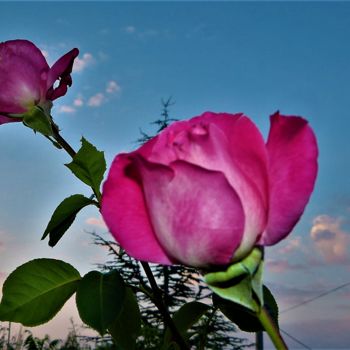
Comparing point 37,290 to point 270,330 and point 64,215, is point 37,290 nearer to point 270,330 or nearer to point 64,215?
point 64,215

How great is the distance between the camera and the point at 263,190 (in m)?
0.38

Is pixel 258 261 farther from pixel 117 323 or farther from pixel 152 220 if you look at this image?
pixel 117 323

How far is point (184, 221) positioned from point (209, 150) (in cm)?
5

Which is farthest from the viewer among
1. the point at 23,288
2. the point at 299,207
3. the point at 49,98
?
the point at 49,98

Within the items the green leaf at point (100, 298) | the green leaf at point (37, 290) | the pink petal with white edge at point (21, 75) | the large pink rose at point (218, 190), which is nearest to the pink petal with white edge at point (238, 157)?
the large pink rose at point (218, 190)

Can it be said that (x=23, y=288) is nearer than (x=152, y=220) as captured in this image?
No

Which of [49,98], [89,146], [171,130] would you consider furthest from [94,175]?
[171,130]

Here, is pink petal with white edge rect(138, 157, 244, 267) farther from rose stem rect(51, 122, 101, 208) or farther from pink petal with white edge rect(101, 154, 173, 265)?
rose stem rect(51, 122, 101, 208)

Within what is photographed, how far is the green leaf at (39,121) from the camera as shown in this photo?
2.50 feet

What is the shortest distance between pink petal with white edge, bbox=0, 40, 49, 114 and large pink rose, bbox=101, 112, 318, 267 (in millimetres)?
421

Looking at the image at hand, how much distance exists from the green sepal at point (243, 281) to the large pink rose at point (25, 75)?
18.6 inches

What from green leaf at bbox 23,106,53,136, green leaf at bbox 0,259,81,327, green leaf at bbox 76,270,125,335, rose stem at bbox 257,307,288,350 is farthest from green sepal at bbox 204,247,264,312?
green leaf at bbox 23,106,53,136

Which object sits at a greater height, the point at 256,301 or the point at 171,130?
the point at 171,130

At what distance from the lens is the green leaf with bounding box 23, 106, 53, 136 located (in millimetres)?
763
